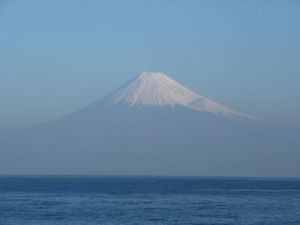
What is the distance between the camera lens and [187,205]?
58.4m

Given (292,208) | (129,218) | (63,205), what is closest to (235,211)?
(292,208)

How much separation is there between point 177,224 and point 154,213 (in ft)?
24.2

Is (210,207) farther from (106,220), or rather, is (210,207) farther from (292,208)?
(106,220)

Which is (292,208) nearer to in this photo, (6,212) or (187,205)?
(187,205)

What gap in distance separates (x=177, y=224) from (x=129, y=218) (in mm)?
4705

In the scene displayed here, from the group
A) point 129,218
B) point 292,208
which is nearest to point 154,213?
point 129,218

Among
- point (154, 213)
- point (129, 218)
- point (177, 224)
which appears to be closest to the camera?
point (177, 224)

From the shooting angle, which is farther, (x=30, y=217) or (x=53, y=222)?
(x=30, y=217)

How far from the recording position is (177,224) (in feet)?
137

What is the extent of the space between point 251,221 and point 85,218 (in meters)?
9.76

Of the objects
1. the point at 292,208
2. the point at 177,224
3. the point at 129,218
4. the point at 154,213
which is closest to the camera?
the point at 177,224

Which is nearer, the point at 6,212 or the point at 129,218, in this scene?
the point at 129,218

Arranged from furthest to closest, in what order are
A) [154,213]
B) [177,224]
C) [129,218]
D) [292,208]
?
[292,208] → [154,213] → [129,218] → [177,224]

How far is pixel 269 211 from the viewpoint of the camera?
2030 inches
